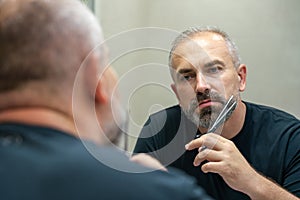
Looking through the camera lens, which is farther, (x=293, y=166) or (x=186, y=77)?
(x=186, y=77)

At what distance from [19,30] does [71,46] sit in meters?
0.06

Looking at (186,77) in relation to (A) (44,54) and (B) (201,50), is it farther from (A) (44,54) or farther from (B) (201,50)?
(A) (44,54)

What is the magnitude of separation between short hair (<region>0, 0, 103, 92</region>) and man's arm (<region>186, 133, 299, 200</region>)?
2.12ft

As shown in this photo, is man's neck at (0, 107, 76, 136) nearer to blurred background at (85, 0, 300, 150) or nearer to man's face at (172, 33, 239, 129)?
man's face at (172, 33, 239, 129)

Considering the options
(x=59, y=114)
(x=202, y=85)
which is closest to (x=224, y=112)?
(x=202, y=85)

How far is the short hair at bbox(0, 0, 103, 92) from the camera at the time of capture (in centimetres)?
53

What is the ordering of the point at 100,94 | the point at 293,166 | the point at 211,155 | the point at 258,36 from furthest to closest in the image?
the point at 258,36 → the point at 293,166 → the point at 211,155 → the point at 100,94

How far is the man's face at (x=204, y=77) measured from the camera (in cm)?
139

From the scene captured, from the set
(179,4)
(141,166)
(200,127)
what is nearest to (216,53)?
(200,127)

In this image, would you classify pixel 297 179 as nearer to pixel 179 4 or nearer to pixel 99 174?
pixel 99 174

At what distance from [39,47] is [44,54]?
0.01m

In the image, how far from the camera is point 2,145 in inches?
20.1

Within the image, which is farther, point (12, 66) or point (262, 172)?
point (262, 172)

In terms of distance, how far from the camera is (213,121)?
1.38 meters
